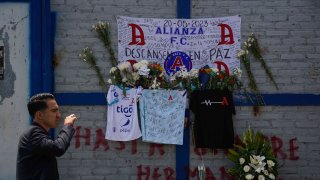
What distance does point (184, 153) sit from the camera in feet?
21.0

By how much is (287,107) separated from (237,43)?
1.08 metres

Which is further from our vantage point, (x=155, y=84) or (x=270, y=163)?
(x=155, y=84)

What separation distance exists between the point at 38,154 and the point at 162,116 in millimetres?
2849

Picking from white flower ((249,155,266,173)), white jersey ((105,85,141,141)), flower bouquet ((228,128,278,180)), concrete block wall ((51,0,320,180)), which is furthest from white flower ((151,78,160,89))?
white flower ((249,155,266,173))

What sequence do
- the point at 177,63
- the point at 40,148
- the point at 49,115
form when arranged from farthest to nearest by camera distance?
the point at 177,63 → the point at 49,115 → the point at 40,148

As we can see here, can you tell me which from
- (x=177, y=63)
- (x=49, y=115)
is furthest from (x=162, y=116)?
(x=49, y=115)

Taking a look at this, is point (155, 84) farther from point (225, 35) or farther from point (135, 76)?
point (225, 35)

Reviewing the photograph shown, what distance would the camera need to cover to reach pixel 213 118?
6.23m

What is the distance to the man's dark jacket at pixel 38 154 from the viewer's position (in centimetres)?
360

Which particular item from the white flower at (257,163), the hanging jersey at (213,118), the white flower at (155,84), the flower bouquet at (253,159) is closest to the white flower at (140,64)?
the white flower at (155,84)

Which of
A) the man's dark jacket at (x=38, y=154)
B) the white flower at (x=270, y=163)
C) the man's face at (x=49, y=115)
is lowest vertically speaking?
the white flower at (x=270, y=163)

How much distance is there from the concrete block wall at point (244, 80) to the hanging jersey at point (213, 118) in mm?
217

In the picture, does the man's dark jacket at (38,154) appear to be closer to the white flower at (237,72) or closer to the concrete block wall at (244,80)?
the concrete block wall at (244,80)

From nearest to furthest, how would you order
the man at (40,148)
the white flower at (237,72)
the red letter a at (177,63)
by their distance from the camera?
the man at (40,148), the white flower at (237,72), the red letter a at (177,63)
